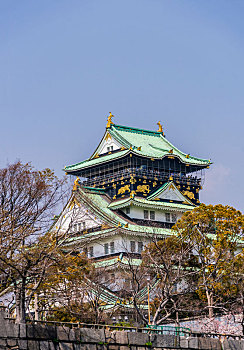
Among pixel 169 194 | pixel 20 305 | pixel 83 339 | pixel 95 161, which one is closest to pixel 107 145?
pixel 95 161

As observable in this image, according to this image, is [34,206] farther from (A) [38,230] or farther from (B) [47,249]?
(B) [47,249]

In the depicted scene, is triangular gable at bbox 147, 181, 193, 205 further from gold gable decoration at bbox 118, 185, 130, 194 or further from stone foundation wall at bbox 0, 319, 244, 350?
stone foundation wall at bbox 0, 319, 244, 350

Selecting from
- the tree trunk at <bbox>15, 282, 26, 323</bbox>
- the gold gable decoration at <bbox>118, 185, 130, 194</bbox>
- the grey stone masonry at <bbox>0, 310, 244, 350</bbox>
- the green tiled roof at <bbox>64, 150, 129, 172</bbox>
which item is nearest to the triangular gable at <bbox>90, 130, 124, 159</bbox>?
the green tiled roof at <bbox>64, 150, 129, 172</bbox>

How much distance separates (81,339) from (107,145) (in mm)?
38980

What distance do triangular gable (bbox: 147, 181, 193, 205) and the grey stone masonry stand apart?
29.4 metres

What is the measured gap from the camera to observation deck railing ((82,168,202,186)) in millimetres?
57312

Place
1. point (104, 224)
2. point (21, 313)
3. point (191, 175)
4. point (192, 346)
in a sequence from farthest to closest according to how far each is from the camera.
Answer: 1. point (191, 175)
2. point (104, 224)
3. point (192, 346)
4. point (21, 313)

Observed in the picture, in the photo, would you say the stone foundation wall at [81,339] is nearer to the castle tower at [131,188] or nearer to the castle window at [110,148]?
the castle tower at [131,188]

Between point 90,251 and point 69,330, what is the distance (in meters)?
31.7

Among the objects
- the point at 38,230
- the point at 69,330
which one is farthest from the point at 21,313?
the point at 38,230

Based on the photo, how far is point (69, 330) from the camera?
907 inches

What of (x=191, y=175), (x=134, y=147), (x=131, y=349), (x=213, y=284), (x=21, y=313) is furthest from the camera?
(x=191, y=175)

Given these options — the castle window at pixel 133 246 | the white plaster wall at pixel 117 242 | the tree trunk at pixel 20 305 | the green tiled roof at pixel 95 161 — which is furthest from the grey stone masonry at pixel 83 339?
the green tiled roof at pixel 95 161

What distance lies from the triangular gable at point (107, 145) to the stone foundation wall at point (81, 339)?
3426cm
